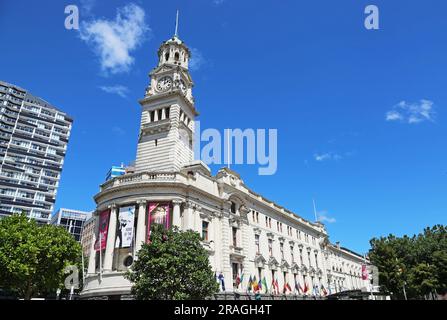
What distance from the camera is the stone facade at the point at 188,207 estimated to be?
37844 millimetres

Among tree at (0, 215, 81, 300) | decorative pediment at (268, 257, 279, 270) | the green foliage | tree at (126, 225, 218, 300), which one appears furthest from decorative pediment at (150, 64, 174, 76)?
the green foliage

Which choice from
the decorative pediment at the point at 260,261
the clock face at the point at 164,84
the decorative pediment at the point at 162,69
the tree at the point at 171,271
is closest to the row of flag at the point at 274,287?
the decorative pediment at the point at 260,261

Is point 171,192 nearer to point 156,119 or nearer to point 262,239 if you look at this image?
point 156,119

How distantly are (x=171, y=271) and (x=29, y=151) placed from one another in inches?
4215

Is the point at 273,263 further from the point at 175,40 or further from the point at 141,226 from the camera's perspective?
the point at 175,40

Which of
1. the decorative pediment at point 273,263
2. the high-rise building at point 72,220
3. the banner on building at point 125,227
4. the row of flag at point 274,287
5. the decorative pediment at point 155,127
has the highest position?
the high-rise building at point 72,220

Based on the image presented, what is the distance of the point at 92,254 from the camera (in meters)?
39.6

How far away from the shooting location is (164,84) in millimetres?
51344

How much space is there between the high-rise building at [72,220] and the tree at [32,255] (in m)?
84.0

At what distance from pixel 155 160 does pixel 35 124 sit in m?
93.2

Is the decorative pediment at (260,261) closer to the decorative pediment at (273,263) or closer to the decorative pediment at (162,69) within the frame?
the decorative pediment at (273,263)
